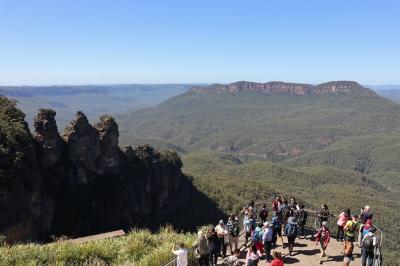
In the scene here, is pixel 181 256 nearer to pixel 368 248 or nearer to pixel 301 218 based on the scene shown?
pixel 368 248

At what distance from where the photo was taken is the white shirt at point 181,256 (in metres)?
18.7

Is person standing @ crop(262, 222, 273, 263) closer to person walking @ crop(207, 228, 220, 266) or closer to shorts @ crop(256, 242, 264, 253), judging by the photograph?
shorts @ crop(256, 242, 264, 253)

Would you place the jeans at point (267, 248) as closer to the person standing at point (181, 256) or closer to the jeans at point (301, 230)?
the person standing at point (181, 256)

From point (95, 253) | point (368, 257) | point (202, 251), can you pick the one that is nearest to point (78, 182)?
point (95, 253)

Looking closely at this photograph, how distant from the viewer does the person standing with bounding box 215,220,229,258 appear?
2262 centimetres

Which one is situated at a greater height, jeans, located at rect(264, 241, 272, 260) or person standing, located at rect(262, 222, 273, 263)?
person standing, located at rect(262, 222, 273, 263)

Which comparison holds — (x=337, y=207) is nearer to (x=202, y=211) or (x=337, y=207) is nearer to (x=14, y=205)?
(x=202, y=211)

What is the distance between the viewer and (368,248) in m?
20.9

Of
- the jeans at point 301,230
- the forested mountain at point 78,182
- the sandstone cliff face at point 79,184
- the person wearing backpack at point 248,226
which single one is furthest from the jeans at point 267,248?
the sandstone cliff face at point 79,184

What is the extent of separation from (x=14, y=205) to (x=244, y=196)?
84.8 meters

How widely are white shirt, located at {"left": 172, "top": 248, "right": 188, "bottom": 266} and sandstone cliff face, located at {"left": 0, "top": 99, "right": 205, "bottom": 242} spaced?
2912 centimetres

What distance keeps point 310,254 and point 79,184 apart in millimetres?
48216

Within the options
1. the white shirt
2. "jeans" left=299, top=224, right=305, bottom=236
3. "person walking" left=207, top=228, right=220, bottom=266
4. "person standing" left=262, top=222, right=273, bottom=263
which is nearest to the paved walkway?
"person standing" left=262, top=222, right=273, bottom=263

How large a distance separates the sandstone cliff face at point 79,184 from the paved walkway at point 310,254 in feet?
94.6
